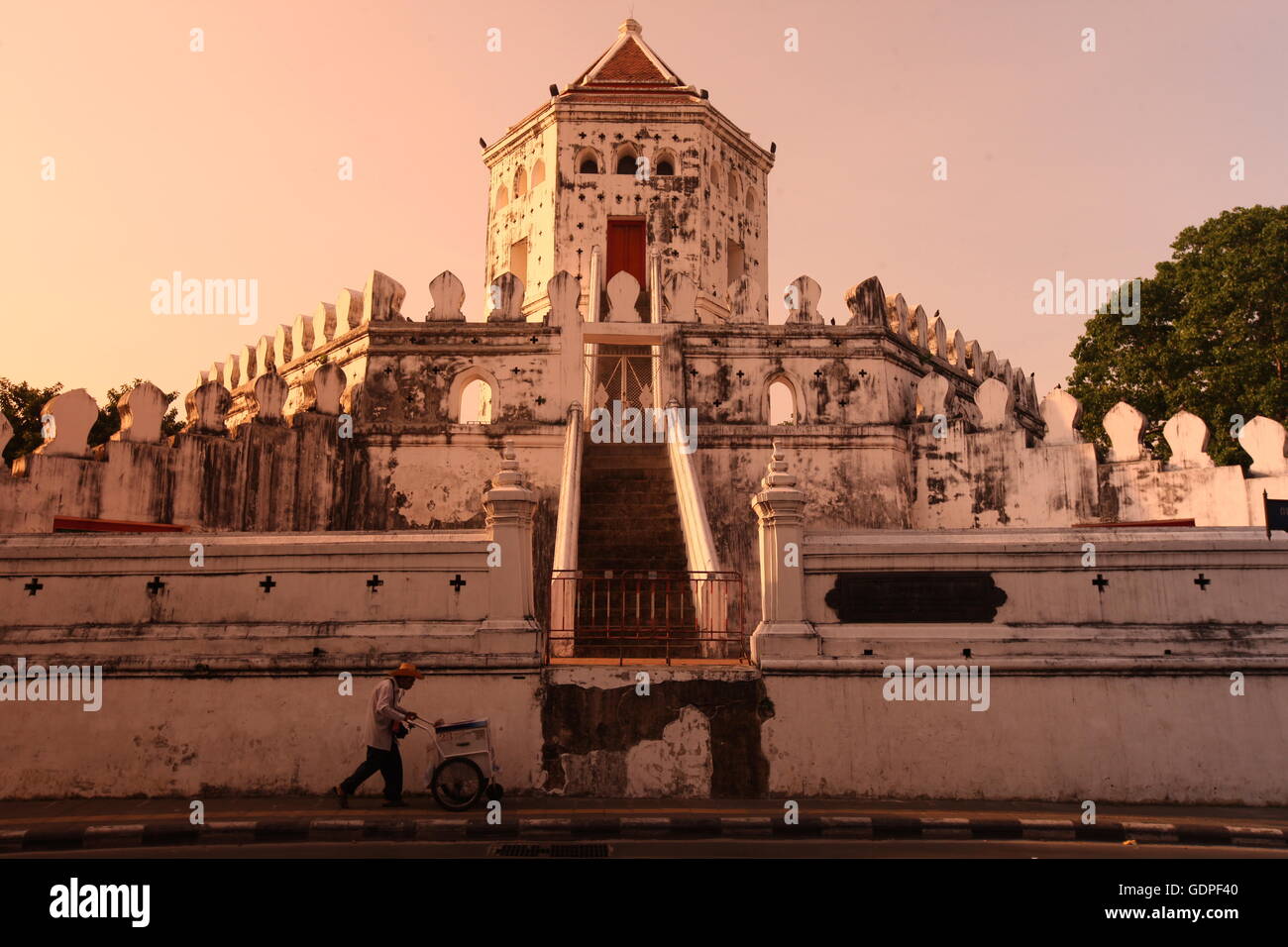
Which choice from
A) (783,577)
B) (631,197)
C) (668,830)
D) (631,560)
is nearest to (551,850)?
(668,830)

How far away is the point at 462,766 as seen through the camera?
31.9 ft

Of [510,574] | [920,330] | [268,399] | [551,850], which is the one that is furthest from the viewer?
[920,330]

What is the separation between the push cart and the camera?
31.7 feet

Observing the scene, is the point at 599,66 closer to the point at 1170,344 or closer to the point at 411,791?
the point at 1170,344

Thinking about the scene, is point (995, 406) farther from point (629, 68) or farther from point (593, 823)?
point (629, 68)

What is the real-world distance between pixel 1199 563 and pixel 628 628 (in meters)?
5.67

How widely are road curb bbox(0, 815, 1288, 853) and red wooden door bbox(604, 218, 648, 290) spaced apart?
16.0m

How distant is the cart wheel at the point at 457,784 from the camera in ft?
31.6

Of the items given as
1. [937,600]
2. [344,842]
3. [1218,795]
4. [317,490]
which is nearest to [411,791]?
[344,842]

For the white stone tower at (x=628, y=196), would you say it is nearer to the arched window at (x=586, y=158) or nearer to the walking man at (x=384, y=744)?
the arched window at (x=586, y=158)

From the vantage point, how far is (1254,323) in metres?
25.6

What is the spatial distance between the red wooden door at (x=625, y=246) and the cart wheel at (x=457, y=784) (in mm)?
15495

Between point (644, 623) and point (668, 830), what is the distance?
14.4 ft

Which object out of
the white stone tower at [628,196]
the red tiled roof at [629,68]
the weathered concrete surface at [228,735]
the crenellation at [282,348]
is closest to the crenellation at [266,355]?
the crenellation at [282,348]
